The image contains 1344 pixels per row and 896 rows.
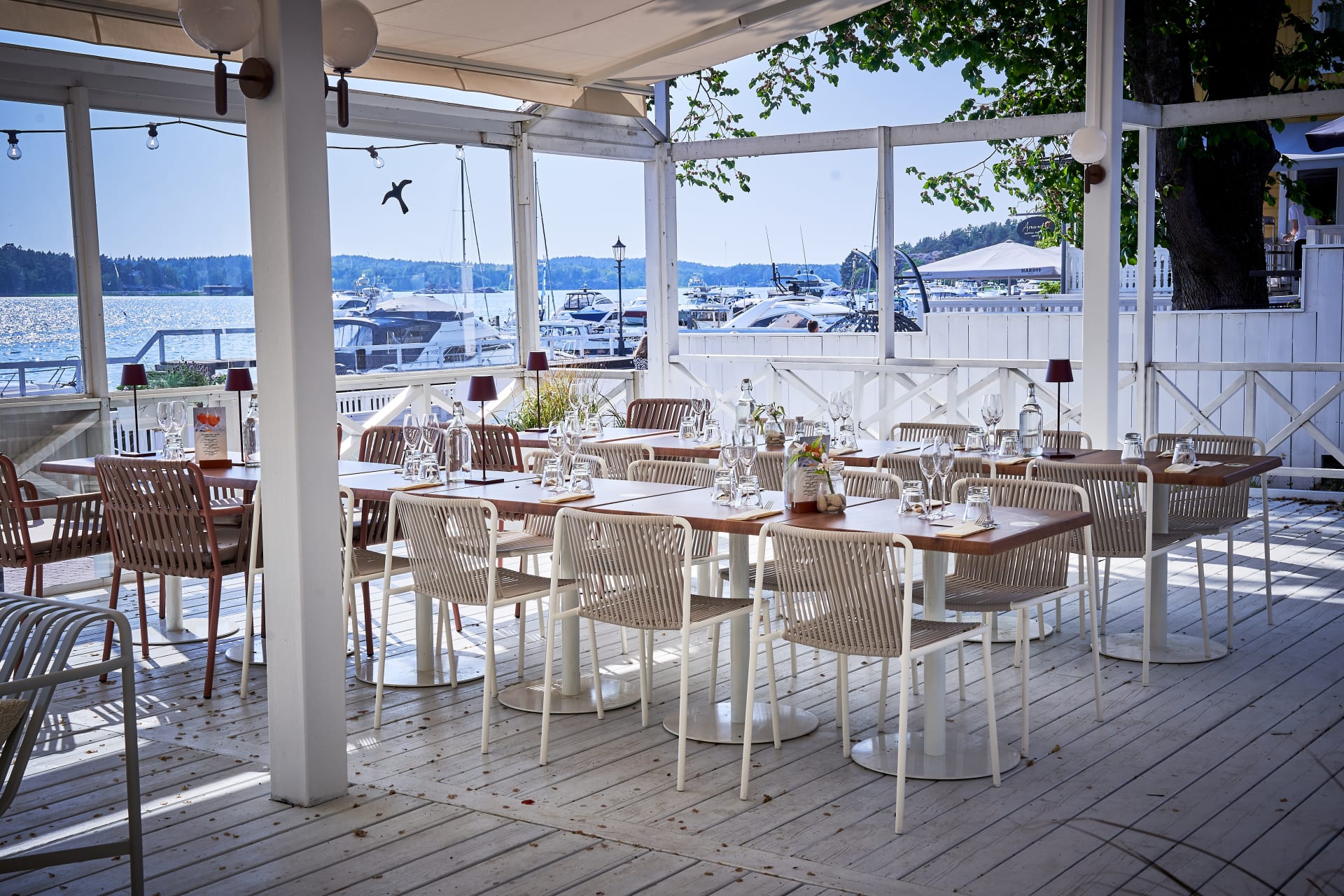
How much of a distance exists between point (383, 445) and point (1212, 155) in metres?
7.83

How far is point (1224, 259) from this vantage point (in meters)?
11.5

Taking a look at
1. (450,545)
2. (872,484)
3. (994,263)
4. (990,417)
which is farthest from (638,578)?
(994,263)

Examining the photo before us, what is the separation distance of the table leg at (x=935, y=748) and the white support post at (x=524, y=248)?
698cm

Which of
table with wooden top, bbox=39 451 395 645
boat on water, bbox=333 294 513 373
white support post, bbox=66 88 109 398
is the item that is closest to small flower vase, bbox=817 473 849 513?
table with wooden top, bbox=39 451 395 645

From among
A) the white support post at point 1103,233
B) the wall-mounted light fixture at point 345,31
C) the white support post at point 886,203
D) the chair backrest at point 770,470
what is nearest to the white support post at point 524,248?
the white support post at point 886,203

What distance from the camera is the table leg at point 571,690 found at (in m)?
5.30

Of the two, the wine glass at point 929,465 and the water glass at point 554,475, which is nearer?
the wine glass at point 929,465

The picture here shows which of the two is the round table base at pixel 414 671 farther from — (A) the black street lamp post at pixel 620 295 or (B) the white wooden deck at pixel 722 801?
(A) the black street lamp post at pixel 620 295

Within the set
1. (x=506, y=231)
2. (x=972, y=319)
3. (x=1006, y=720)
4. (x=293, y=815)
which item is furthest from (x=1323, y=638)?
(x=506, y=231)

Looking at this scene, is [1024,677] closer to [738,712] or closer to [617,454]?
[738,712]

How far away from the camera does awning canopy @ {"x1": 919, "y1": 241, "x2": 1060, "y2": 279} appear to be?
14484mm

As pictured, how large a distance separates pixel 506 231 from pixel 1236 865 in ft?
27.7

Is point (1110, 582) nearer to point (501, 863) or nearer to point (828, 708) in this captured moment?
point (828, 708)

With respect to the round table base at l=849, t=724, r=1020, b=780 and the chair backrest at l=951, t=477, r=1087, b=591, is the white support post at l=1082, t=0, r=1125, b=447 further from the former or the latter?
the round table base at l=849, t=724, r=1020, b=780
